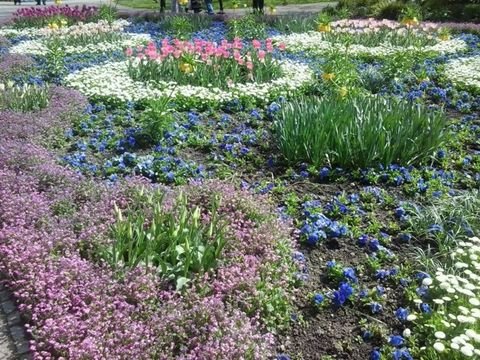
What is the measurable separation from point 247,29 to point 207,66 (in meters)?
5.54

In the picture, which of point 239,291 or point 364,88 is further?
point 364,88

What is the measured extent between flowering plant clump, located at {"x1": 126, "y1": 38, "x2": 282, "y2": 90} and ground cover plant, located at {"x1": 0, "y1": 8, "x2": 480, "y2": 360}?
51 millimetres

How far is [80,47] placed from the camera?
38.1 feet

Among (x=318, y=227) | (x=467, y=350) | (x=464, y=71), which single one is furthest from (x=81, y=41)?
(x=467, y=350)

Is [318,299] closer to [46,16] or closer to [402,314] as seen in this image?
[402,314]

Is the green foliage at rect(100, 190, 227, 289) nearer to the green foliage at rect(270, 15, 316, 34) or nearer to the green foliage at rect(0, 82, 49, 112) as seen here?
the green foliage at rect(0, 82, 49, 112)

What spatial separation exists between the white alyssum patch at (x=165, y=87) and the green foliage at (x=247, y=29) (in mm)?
4199

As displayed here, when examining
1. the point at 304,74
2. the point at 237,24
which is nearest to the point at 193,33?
the point at 237,24

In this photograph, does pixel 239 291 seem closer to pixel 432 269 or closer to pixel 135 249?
pixel 135 249

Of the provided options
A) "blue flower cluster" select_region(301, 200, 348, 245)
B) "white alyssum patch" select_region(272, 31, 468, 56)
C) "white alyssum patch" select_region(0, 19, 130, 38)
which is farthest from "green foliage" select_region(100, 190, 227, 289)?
"white alyssum patch" select_region(0, 19, 130, 38)

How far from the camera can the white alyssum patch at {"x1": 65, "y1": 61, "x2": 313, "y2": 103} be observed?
7.18 metres

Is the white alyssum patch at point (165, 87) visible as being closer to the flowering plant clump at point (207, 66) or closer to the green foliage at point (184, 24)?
the flowering plant clump at point (207, 66)

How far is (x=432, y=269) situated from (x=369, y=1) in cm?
1753

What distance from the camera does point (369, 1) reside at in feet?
63.7
